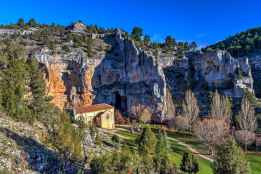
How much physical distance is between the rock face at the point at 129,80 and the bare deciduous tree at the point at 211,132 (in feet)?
97.7

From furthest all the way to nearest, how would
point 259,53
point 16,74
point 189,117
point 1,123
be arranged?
point 259,53 < point 189,117 < point 16,74 < point 1,123

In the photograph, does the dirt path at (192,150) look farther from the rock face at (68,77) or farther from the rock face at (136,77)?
the rock face at (68,77)

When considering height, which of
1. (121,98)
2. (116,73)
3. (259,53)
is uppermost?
(259,53)

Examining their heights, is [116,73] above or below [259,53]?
below

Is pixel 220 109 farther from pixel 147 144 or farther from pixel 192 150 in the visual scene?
pixel 147 144

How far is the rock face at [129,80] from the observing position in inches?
4146

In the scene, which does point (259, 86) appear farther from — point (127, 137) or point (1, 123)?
point (1, 123)

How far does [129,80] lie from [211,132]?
4288cm

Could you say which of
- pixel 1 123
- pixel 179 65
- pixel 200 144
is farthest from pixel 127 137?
pixel 179 65

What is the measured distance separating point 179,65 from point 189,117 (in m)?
30.8

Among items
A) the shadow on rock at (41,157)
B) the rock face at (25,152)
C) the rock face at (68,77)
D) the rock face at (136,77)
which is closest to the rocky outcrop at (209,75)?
the rock face at (136,77)

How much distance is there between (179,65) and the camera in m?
117

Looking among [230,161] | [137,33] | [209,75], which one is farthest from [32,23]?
[230,161]

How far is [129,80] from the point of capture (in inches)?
4323
